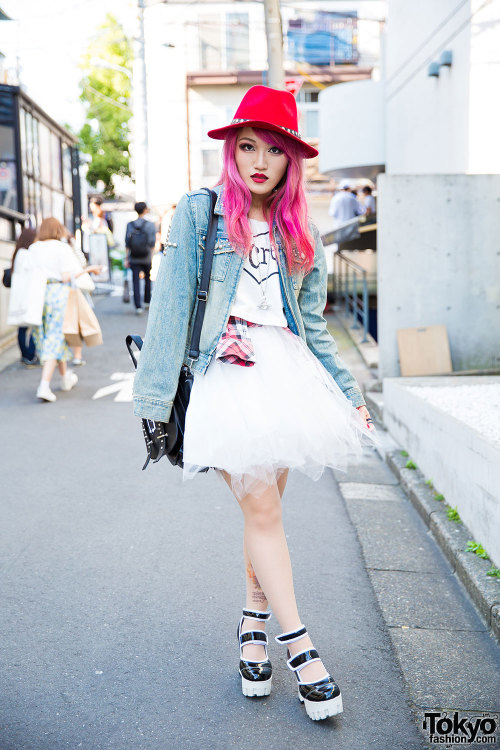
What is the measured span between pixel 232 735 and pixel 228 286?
142cm

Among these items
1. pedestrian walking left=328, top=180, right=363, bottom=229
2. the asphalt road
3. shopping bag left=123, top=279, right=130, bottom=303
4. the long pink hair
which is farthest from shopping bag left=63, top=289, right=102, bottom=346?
shopping bag left=123, top=279, right=130, bottom=303

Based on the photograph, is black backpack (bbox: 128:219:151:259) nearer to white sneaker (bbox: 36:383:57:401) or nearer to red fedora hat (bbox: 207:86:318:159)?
white sneaker (bbox: 36:383:57:401)

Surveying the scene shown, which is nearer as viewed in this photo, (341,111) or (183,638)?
(183,638)

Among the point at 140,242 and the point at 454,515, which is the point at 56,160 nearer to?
the point at 140,242

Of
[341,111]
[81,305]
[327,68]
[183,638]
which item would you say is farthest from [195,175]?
[183,638]

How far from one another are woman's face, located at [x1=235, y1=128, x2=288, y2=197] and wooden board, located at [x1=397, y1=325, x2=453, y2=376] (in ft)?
18.6

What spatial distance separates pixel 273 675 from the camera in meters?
2.94

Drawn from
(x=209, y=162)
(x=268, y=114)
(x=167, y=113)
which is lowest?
(x=268, y=114)

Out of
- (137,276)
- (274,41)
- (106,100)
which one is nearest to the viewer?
(274,41)

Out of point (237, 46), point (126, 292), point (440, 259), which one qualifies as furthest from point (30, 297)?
point (237, 46)

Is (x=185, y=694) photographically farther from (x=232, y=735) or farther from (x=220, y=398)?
(x=220, y=398)

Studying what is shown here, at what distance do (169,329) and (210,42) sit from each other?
93.9ft

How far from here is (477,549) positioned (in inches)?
154

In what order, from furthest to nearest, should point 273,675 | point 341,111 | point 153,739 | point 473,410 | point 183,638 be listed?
point 341,111 → point 473,410 → point 183,638 → point 273,675 → point 153,739
